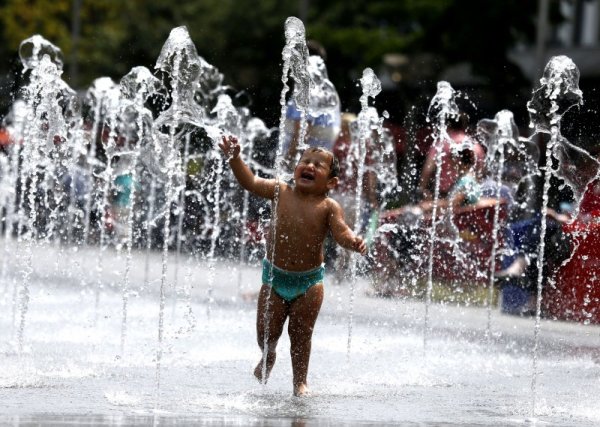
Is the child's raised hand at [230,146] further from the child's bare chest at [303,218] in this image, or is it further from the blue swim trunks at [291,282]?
the blue swim trunks at [291,282]

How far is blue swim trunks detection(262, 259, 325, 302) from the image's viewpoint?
21.3ft

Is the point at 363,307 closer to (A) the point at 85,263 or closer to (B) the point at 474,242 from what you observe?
(B) the point at 474,242

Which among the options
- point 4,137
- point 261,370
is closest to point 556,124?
point 261,370

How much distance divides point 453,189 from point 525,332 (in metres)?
1.24

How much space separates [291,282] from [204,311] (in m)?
3.81

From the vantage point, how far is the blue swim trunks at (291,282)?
649 cm

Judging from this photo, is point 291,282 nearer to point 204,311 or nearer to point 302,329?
point 302,329

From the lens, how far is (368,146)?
1148 centimetres

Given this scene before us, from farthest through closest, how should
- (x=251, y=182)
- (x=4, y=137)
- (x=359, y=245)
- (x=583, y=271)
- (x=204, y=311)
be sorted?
(x=4, y=137) → (x=204, y=311) → (x=583, y=271) → (x=251, y=182) → (x=359, y=245)

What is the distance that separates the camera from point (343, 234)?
6.33 metres

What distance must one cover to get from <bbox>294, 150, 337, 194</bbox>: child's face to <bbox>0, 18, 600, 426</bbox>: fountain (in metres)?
0.31

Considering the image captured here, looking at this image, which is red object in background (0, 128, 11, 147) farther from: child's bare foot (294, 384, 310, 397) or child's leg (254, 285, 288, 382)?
child's bare foot (294, 384, 310, 397)

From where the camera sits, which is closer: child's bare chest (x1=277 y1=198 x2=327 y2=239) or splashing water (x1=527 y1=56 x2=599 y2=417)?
child's bare chest (x1=277 y1=198 x2=327 y2=239)

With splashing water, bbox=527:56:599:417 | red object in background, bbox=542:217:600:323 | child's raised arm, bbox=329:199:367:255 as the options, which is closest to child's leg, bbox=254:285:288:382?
child's raised arm, bbox=329:199:367:255
